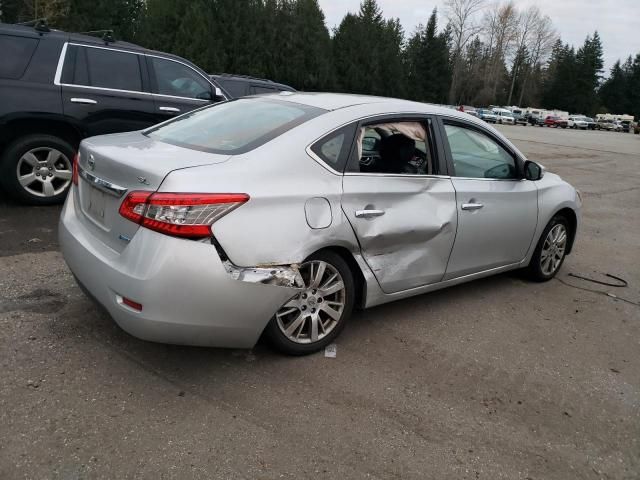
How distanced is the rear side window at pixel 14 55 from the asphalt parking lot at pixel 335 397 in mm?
2235

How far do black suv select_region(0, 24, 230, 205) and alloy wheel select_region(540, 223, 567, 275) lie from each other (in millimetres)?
4570

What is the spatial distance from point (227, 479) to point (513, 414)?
1657 millimetres

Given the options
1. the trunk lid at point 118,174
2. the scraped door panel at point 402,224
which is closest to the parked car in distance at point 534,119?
the scraped door panel at point 402,224

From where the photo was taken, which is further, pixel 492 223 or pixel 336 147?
pixel 492 223

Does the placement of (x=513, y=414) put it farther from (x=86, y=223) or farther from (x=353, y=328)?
(x=86, y=223)

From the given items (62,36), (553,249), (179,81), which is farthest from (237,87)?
(553,249)

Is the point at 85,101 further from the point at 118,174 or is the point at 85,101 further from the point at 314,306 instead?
the point at 314,306

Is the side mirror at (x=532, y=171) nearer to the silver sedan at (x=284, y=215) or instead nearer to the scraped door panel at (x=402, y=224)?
the silver sedan at (x=284, y=215)

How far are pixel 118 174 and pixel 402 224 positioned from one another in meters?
1.80

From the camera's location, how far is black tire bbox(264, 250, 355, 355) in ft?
10.8

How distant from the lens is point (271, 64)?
47.2 meters

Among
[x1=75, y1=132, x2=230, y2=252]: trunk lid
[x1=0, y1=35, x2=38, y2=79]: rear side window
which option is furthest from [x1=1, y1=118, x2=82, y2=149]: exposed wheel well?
[x1=75, y1=132, x2=230, y2=252]: trunk lid

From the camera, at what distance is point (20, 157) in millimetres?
5844

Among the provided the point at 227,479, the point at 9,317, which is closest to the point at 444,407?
the point at 227,479
